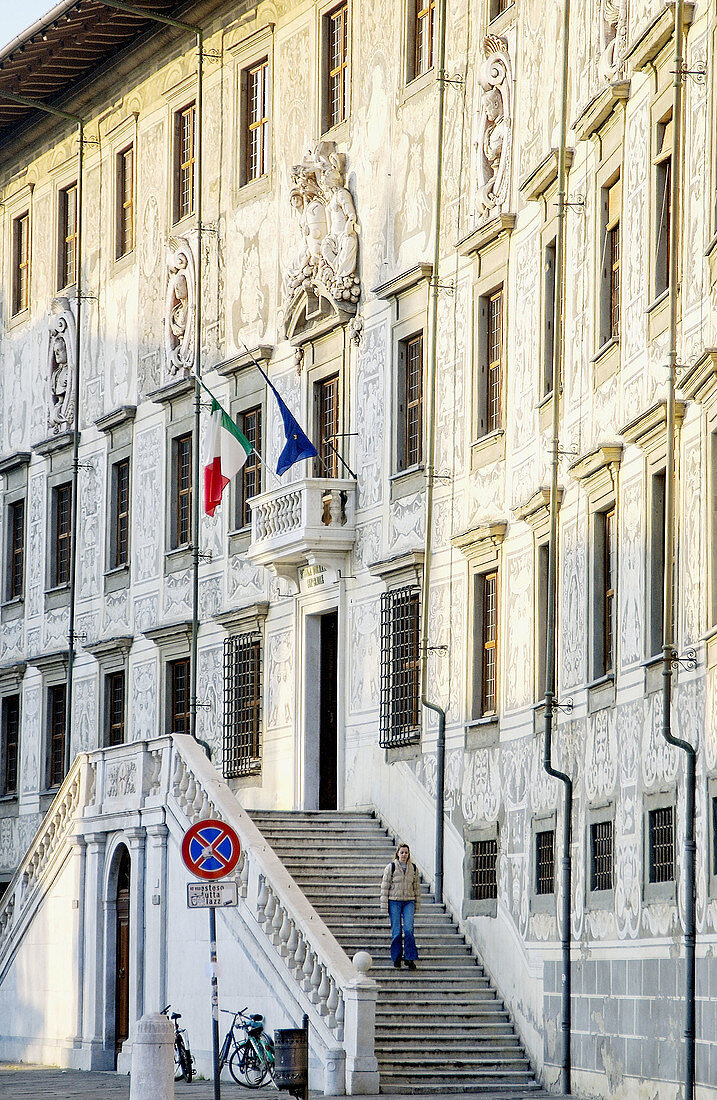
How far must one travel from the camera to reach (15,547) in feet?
133

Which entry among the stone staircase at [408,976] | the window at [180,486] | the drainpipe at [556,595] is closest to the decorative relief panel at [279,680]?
the stone staircase at [408,976]

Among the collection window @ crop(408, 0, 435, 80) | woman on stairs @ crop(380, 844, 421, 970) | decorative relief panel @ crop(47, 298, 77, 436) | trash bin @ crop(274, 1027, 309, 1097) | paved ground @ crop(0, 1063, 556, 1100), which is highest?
window @ crop(408, 0, 435, 80)

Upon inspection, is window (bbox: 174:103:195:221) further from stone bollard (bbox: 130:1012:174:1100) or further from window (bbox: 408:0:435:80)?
stone bollard (bbox: 130:1012:174:1100)

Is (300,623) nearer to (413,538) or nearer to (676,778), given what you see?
(413,538)

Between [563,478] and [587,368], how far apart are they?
1278 mm

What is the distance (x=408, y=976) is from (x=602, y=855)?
312cm

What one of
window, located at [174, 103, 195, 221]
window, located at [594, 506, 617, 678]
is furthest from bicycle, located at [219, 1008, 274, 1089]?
window, located at [174, 103, 195, 221]

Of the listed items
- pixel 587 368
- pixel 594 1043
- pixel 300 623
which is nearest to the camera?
pixel 594 1043

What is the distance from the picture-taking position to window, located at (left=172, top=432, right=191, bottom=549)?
3416 centimetres

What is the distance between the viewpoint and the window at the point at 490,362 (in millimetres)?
26375

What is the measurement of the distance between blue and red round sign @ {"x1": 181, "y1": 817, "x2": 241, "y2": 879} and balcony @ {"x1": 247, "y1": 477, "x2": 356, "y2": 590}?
1055 cm

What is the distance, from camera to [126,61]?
36.7m

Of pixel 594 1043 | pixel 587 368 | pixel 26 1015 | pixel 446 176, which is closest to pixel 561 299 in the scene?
pixel 587 368

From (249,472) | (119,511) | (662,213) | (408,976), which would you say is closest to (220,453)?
(249,472)
